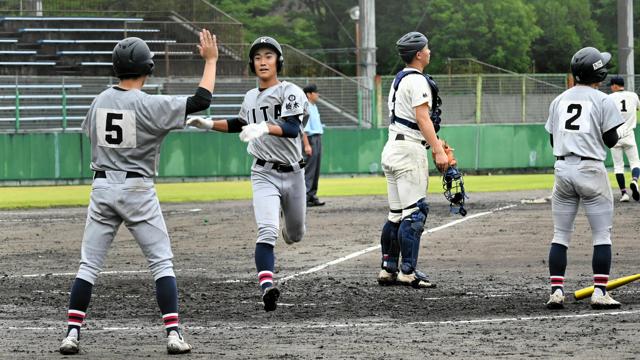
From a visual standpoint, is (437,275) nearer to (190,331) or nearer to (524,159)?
(190,331)

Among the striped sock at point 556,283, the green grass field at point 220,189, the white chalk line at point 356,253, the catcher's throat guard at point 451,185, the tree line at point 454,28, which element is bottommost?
the green grass field at point 220,189

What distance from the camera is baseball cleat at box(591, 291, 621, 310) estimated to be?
9.37 metres

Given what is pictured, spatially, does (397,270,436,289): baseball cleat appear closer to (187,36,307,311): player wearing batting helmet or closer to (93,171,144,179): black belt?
(187,36,307,311): player wearing batting helmet

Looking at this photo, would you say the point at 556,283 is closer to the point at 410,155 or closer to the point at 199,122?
the point at 410,155

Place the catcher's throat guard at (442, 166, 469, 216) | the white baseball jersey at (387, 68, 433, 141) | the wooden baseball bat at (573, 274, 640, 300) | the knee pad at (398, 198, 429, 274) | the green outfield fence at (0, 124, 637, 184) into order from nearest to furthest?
the wooden baseball bat at (573, 274, 640, 300)
the white baseball jersey at (387, 68, 433, 141)
the knee pad at (398, 198, 429, 274)
the catcher's throat guard at (442, 166, 469, 216)
the green outfield fence at (0, 124, 637, 184)

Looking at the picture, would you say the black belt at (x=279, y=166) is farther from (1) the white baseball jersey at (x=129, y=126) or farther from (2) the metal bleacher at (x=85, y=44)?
(2) the metal bleacher at (x=85, y=44)

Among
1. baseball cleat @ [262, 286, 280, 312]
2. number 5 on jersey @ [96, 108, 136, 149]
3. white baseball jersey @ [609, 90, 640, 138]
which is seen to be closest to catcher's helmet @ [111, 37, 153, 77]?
number 5 on jersey @ [96, 108, 136, 149]

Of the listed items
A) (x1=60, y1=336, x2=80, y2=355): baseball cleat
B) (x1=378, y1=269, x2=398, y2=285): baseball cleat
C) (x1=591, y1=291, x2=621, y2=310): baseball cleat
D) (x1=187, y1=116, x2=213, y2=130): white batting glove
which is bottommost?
(x1=378, y1=269, x2=398, y2=285): baseball cleat

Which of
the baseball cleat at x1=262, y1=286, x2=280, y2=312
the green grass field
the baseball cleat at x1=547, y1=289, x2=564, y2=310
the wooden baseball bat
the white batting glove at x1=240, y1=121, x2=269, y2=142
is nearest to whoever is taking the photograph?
the white batting glove at x1=240, y1=121, x2=269, y2=142

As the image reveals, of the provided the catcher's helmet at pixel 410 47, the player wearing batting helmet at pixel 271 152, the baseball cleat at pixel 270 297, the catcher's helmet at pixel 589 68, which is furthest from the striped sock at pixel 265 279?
the catcher's helmet at pixel 589 68

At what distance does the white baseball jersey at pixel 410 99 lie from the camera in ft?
36.0

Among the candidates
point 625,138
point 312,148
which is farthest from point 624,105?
point 312,148

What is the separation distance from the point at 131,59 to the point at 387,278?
4.25m

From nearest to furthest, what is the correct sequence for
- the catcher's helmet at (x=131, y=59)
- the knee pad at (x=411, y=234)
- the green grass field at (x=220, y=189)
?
the catcher's helmet at (x=131, y=59) → the knee pad at (x=411, y=234) → the green grass field at (x=220, y=189)
